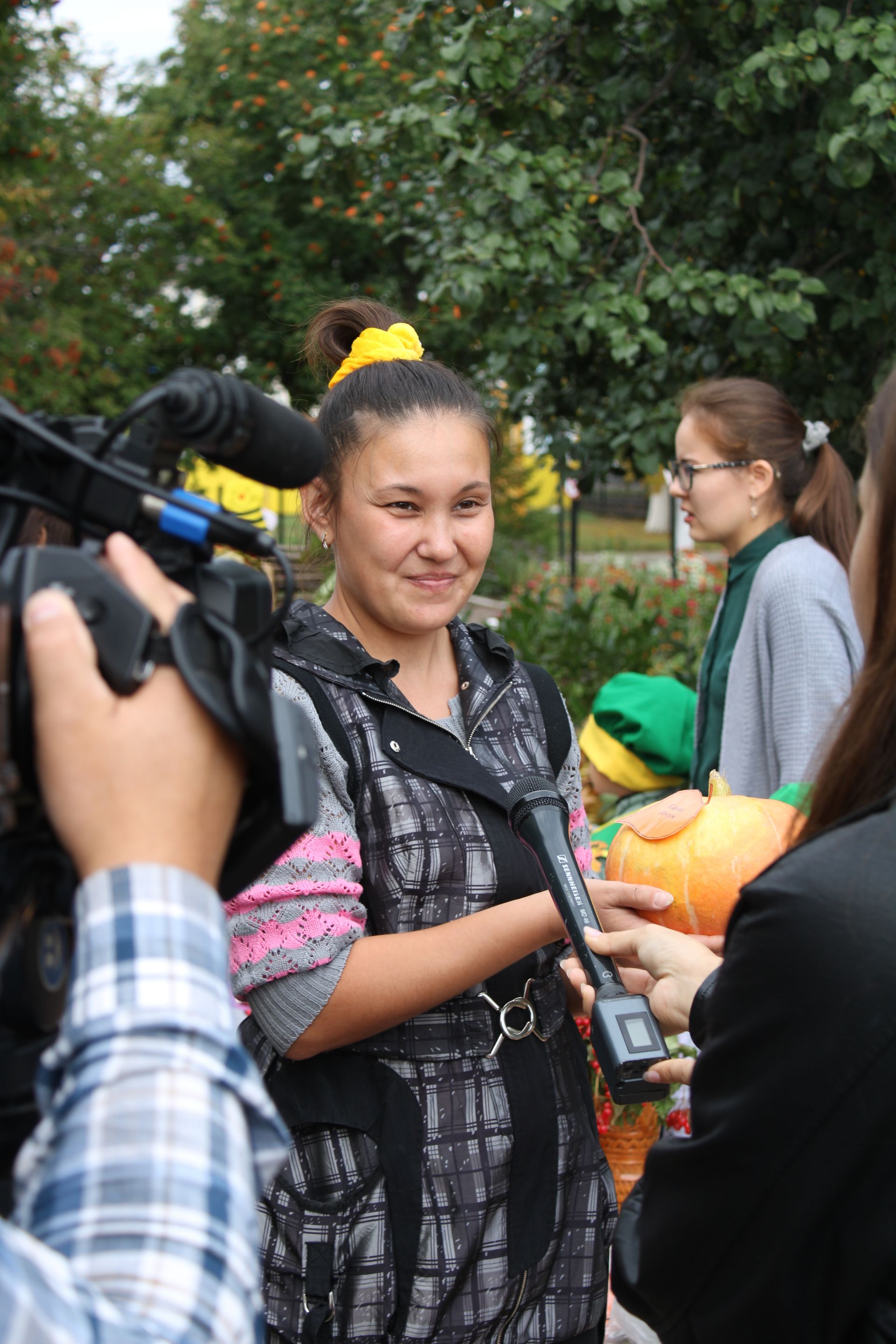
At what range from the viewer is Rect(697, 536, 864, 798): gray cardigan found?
3203 mm

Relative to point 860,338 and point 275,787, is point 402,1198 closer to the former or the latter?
point 275,787

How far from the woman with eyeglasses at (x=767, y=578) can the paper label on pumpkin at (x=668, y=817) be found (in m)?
1.31

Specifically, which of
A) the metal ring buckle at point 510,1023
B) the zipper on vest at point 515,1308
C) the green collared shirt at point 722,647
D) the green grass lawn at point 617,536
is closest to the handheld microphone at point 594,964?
the metal ring buckle at point 510,1023

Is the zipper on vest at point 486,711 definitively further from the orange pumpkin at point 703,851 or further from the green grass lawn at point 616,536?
the green grass lawn at point 616,536

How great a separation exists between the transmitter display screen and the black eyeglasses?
2597 mm

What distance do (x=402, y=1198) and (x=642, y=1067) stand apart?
508mm

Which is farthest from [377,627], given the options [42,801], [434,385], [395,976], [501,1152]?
[42,801]

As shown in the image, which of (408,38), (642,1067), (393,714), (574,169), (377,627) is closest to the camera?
(642,1067)

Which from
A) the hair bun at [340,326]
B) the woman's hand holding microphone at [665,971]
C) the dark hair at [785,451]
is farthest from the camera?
the dark hair at [785,451]

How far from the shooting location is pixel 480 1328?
1676mm

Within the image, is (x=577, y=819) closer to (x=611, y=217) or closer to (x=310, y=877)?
(x=310, y=877)

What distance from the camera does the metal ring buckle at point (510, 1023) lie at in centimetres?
177

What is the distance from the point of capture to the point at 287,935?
1632mm

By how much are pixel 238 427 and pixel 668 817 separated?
1.14 metres
